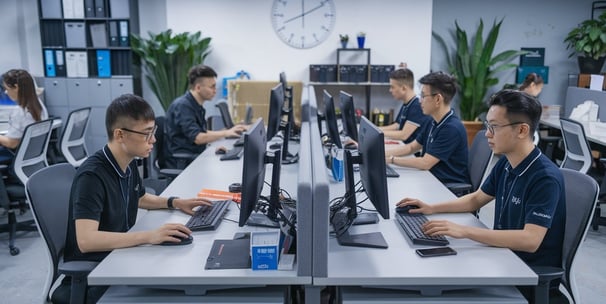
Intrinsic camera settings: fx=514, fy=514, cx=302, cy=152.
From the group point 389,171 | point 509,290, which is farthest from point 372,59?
point 509,290

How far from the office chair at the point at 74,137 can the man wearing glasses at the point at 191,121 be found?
724 millimetres

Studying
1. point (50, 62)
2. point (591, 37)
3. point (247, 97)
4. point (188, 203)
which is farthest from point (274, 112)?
point (591, 37)

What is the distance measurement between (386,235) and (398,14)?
444cm

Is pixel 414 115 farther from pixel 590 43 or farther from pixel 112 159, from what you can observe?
pixel 590 43

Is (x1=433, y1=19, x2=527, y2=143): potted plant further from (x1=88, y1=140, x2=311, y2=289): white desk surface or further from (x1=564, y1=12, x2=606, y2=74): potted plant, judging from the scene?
(x1=88, y1=140, x2=311, y2=289): white desk surface

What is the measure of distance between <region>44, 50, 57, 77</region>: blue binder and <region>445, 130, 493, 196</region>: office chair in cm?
498

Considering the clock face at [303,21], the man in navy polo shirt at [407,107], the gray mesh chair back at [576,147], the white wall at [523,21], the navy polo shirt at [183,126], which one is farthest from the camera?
the white wall at [523,21]

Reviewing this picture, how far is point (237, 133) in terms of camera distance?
3.99 m

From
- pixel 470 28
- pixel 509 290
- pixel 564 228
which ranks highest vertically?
pixel 470 28

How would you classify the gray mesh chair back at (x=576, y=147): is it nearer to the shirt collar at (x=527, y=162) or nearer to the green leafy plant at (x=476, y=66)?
the shirt collar at (x=527, y=162)

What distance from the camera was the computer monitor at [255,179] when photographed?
1.72m

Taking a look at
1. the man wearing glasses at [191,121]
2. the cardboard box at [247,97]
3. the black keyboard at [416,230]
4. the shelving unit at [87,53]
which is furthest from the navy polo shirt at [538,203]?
the shelving unit at [87,53]

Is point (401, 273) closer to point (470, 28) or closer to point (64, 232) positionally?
point (64, 232)

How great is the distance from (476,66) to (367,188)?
197 inches
